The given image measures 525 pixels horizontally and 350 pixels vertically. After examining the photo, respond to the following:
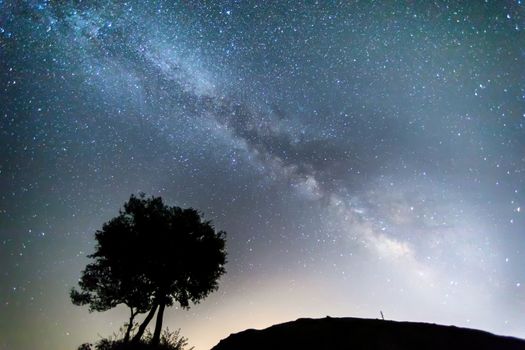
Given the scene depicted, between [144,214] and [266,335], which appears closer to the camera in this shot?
[266,335]

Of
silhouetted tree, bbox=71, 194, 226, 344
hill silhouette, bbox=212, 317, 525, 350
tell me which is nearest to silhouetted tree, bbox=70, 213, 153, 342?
silhouetted tree, bbox=71, 194, 226, 344

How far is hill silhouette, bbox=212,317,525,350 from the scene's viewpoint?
31.2ft

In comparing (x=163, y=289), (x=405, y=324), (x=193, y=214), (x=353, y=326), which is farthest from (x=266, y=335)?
(x=193, y=214)

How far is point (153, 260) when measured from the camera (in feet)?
83.7

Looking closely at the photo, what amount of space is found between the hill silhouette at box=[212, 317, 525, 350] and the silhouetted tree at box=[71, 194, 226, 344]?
15085 mm

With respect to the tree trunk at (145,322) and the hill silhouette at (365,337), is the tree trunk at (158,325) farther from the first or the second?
the hill silhouette at (365,337)

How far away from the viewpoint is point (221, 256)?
2881 centimetres

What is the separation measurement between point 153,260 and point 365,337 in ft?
64.0

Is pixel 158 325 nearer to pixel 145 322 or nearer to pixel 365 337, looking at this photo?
pixel 145 322

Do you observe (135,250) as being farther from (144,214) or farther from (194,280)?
(194,280)

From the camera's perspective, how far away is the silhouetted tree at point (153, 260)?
25438 mm

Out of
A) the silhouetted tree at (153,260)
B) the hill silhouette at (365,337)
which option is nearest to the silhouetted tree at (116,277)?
the silhouetted tree at (153,260)

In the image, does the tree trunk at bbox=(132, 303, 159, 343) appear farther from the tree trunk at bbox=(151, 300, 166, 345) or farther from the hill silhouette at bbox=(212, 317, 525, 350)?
the hill silhouette at bbox=(212, 317, 525, 350)

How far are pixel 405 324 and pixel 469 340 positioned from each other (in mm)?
1746
